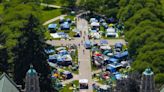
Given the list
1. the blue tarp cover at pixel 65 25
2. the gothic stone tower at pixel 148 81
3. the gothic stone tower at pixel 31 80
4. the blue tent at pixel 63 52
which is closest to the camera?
the gothic stone tower at pixel 148 81

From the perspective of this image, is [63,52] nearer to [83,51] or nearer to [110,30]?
[83,51]

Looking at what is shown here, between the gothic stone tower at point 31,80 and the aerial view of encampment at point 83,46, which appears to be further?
the aerial view of encampment at point 83,46

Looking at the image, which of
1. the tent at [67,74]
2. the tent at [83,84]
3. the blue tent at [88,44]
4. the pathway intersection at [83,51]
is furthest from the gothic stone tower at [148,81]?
the blue tent at [88,44]

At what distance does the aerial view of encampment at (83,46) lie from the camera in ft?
355

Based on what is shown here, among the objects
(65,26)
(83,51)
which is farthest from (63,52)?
(65,26)

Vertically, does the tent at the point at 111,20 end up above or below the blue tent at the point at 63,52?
above

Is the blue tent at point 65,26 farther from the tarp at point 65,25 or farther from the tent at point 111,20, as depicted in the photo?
the tent at point 111,20

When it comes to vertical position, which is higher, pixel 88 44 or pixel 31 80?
pixel 31 80

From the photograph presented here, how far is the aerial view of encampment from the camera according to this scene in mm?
108312

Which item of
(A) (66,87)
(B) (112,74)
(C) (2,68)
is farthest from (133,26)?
(C) (2,68)

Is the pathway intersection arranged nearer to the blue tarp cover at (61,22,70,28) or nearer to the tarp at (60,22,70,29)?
the blue tarp cover at (61,22,70,28)

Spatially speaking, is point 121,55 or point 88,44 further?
point 88,44

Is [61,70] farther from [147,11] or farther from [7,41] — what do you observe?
[147,11]

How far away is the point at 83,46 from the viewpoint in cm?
13800
